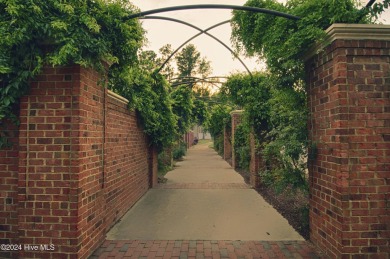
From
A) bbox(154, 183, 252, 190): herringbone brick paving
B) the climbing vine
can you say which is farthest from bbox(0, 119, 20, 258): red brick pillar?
bbox(154, 183, 252, 190): herringbone brick paving

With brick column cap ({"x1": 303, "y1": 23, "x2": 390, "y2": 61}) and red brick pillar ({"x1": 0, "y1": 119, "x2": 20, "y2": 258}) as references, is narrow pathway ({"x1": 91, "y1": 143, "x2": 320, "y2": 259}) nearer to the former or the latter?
red brick pillar ({"x1": 0, "y1": 119, "x2": 20, "y2": 258})

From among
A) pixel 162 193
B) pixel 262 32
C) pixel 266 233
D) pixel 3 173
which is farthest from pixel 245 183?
pixel 3 173

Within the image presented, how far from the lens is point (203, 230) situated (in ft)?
14.4

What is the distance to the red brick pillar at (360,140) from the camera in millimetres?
2936

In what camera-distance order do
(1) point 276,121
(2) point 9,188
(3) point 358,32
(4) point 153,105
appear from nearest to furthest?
(3) point 358,32 < (2) point 9,188 < (1) point 276,121 < (4) point 153,105

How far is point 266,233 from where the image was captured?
4.25 meters

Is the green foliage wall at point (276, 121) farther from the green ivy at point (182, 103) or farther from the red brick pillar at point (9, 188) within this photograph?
the red brick pillar at point (9, 188)

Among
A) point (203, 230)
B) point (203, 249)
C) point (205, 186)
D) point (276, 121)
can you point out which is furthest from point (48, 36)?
point (205, 186)

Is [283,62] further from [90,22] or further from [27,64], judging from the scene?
[27,64]

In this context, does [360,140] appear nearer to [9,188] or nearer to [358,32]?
[358,32]

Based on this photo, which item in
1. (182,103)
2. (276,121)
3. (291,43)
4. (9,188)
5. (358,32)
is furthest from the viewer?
(182,103)

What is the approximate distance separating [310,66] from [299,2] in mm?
892

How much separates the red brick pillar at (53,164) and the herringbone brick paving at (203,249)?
0.63 meters

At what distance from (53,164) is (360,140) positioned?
3.60 meters
